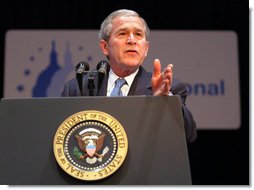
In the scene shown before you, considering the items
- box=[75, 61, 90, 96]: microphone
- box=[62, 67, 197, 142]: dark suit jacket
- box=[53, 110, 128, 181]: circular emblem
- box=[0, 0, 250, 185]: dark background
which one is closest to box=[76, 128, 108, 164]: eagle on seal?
box=[53, 110, 128, 181]: circular emblem

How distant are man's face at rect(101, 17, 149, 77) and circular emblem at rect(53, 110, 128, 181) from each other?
51 cm

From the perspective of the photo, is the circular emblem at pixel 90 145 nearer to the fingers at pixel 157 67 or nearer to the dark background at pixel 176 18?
the fingers at pixel 157 67

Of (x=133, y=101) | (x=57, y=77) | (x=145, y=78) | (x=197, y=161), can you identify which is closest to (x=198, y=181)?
(x=197, y=161)

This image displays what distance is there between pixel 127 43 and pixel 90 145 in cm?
60

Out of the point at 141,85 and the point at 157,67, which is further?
the point at 141,85

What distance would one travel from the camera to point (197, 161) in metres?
4.41

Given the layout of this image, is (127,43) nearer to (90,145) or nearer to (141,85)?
(141,85)

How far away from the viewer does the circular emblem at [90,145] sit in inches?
56.5

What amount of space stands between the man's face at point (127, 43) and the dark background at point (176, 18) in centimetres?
232

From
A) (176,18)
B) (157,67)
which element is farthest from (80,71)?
(176,18)

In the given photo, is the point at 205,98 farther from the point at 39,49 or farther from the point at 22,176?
the point at 22,176

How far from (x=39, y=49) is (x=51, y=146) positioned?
2.90m

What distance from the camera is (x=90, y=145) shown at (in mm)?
1457

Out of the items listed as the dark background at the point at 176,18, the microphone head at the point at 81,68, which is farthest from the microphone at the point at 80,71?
the dark background at the point at 176,18
